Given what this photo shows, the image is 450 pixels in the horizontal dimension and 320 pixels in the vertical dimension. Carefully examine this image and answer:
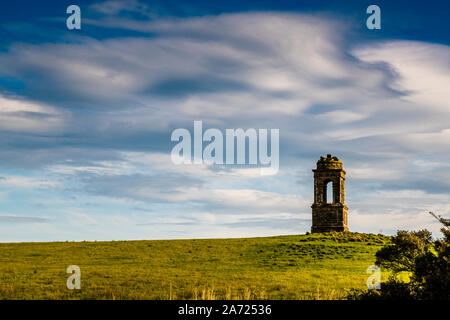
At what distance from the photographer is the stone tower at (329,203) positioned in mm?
64688

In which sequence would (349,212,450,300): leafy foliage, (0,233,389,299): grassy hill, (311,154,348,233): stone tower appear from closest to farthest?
(349,212,450,300): leafy foliage
(0,233,389,299): grassy hill
(311,154,348,233): stone tower

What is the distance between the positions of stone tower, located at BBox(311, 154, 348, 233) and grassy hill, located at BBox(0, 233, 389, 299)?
2440mm

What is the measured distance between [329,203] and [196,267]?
2622 cm

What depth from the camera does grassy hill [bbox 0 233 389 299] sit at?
29.0m

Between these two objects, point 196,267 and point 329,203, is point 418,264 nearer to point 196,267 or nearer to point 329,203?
point 196,267

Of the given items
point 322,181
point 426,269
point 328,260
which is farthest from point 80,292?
point 322,181

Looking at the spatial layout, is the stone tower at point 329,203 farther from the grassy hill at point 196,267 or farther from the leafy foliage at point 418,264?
the leafy foliage at point 418,264

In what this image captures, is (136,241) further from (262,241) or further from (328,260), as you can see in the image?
(328,260)

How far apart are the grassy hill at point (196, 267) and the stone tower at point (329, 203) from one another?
244 cm

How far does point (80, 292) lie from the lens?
2906cm

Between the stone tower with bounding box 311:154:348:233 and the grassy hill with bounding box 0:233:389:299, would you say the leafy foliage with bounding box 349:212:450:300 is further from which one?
the stone tower with bounding box 311:154:348:233

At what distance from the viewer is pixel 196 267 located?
44.0 meters

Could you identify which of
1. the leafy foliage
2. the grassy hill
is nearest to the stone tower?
the grassy hill
